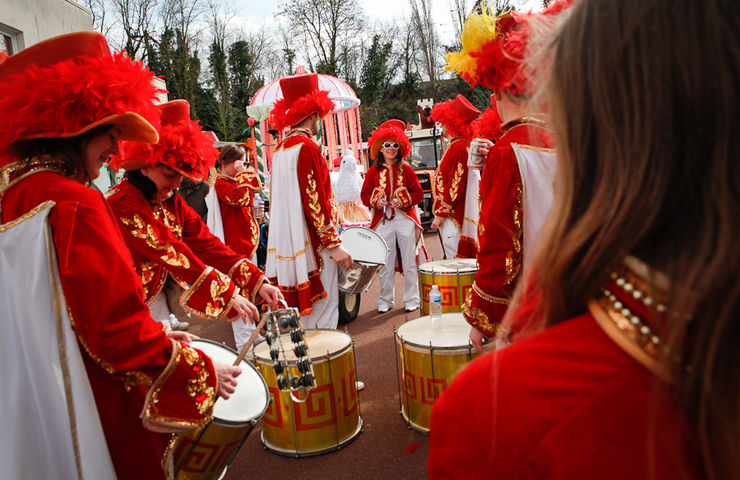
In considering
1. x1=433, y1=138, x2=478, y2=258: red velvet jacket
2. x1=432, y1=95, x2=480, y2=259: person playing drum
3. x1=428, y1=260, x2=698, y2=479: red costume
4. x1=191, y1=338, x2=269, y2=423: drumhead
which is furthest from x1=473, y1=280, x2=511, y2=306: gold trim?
x1=433, y1=138, x2=478, y2=258: red velvet jacket

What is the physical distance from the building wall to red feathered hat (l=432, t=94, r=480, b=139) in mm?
7750

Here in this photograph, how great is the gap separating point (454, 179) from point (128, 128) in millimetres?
4618

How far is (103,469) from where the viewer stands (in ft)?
5.89

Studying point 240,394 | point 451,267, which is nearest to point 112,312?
point 240,394

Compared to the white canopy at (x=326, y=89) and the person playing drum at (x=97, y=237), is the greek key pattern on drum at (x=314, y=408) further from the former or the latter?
the white canopy at (x=326, y=89)

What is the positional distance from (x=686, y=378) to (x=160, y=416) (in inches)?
67.3

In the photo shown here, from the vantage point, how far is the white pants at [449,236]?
6.74m

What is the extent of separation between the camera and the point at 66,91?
6.05 feet

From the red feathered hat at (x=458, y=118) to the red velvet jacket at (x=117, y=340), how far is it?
5.28 meters

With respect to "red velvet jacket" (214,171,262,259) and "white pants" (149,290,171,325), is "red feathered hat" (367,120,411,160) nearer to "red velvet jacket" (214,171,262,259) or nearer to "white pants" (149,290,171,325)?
"red velvet jacket" (214,171,262,259)

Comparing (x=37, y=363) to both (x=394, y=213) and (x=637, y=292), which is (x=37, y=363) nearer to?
(x=637, y=292)

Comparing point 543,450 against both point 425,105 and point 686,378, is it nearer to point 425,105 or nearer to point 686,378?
point 686,378

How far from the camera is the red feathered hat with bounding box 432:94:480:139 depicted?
6594mm

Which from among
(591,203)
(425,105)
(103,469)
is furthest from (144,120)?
(425,105)
